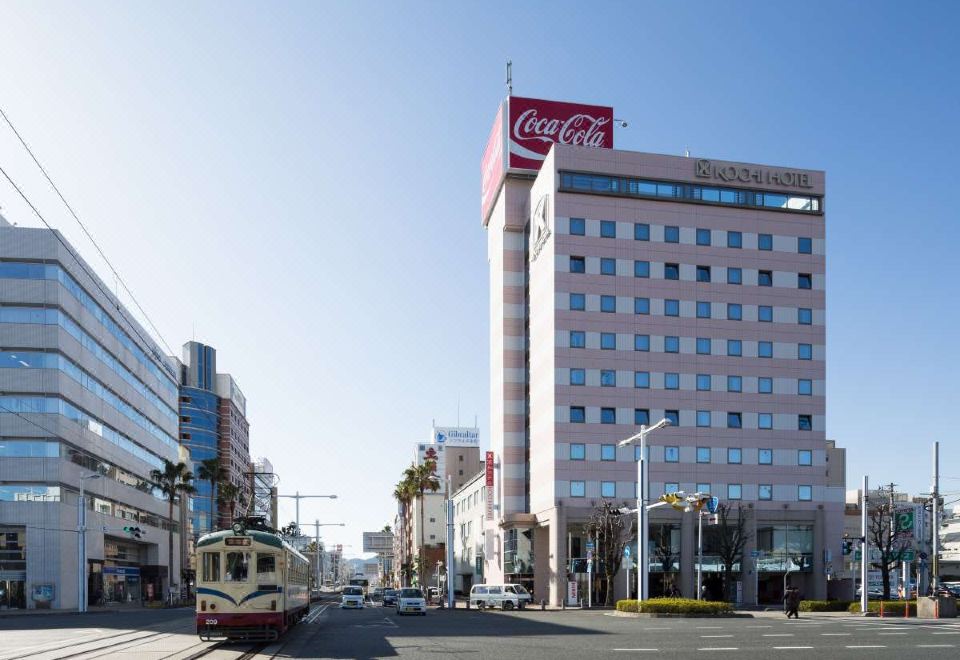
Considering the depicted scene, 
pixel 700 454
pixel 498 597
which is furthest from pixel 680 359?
pixel 498 597

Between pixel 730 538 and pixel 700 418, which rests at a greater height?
pixel 700 418

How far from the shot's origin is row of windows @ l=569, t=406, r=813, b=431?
241ft

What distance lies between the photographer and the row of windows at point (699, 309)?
74750 mm

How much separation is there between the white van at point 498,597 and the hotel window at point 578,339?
19292 mm

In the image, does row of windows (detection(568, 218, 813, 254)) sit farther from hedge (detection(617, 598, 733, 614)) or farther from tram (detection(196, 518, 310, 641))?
tram (detection(196, 518, 310, 641))

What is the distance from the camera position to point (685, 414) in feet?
246

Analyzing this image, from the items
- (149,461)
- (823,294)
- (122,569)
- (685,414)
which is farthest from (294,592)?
(149,461)

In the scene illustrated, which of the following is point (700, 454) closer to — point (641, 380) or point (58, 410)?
point (641, 380)

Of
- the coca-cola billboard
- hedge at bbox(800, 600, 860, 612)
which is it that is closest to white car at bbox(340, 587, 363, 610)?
hedge at bbox(800, 600, 860, 612)

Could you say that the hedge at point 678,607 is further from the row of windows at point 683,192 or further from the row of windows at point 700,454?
the row of windows at point 683,192

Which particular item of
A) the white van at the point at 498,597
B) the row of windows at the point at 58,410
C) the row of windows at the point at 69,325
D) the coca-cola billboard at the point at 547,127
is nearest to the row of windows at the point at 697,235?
the coca-cola billboard at the point at 547,127

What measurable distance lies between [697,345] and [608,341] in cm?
728

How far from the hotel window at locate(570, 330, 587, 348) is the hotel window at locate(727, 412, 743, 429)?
1282 centimetres

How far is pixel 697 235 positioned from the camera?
254ft
